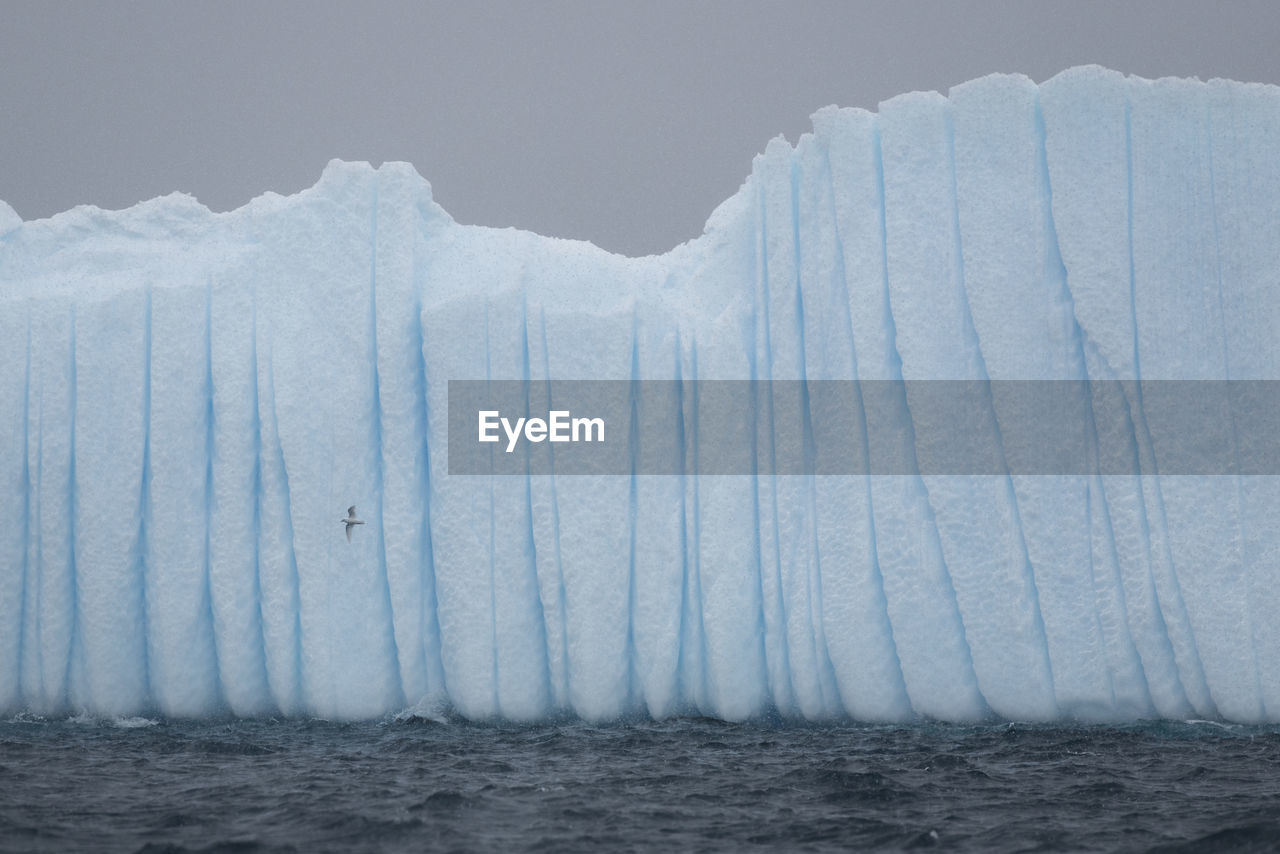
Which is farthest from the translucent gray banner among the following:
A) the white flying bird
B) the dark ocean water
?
the dark ocean water

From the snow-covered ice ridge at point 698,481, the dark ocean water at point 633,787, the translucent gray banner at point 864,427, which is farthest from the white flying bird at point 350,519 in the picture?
the dark ocean water at point 633,787

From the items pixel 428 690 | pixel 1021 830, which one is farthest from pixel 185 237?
pixel 1021 830

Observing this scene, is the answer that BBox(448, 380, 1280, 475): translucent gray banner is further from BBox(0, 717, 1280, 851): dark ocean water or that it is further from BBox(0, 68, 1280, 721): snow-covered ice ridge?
BBox(0, 717, 1280, 851): dark ocean water

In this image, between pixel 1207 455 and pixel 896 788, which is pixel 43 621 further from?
pixel 1207 455

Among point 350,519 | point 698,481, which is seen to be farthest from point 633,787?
point 350,519

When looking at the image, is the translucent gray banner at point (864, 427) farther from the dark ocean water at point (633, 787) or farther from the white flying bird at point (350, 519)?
the dark ocean water at point (633, 787)

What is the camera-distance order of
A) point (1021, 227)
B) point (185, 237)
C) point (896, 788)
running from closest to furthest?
1. point (896, 788)
2. point (1021, 227)
3. point (185, 237)
